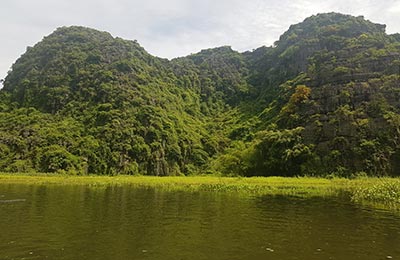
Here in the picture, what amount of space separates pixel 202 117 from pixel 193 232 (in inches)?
6785

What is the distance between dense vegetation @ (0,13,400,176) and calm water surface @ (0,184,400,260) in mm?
59585

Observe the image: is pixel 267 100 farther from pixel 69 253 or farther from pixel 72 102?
pixel 69 253

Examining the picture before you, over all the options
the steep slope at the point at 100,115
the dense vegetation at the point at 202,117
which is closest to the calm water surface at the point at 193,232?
the dense vegetation at the point at 202,117

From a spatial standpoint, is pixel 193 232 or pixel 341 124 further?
pixel 341 124

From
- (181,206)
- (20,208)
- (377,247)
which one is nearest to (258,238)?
(377,247)

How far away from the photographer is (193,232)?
23734 millimetres

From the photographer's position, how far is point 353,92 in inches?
4013

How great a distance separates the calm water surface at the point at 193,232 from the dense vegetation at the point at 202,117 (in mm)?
59585

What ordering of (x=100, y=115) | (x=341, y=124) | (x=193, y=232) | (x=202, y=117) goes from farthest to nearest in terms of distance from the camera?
(x=202, y=117)
(x=100, y=115)
(x=341, y=124)
(x=193, y=232)

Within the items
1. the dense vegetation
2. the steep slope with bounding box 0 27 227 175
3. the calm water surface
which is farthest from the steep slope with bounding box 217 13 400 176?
the calm water surface

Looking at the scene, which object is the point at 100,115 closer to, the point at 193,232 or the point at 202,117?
the point at 202,117

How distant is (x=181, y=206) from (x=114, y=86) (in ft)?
430

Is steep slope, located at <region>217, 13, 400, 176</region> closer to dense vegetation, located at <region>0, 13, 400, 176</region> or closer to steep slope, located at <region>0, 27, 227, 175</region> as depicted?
dense vegetation, located at <region>0, 13, 400, 176</region>

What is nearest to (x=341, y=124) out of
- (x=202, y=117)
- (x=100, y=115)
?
(x=100, y=115)
